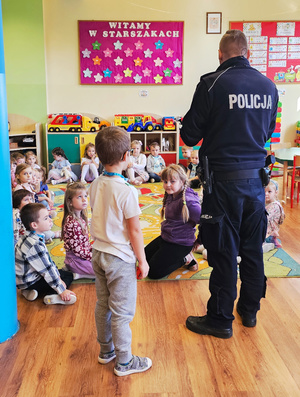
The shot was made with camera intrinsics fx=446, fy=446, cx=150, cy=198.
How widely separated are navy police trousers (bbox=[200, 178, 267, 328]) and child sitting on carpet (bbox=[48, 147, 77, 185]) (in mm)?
4635

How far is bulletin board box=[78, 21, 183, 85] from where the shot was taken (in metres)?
7.41

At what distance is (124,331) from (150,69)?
617 centimetres

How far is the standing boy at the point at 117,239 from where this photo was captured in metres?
2.00

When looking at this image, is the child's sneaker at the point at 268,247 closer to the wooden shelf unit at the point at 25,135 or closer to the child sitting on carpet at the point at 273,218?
the child sitting on carpet at the point at 273,218

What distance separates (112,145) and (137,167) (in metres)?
4.81

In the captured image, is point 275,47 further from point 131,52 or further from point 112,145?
point 112,145

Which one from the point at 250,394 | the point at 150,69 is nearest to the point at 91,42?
the point at 150,69

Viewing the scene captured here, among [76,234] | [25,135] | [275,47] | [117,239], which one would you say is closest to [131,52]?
[25,135]

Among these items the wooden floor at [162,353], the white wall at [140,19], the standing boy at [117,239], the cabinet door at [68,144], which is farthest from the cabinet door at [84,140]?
the standing boy at [117,239]

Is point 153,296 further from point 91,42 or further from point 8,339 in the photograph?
point 91,42

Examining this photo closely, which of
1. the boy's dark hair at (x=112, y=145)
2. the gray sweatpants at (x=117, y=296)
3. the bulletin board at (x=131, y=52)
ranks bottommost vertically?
the gray sweatpants at (x=117, y=296)

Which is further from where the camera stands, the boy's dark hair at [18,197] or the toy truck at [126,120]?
the toy truck at [126,120]

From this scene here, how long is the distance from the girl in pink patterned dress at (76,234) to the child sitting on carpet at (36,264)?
0.31 m

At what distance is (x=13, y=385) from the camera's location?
2.06 m
